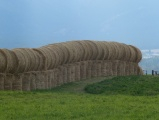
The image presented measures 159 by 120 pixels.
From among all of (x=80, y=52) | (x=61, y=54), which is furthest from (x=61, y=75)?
(x=80, y=52)

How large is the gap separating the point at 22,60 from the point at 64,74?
6.14 m

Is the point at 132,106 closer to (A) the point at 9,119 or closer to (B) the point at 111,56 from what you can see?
(A) the point at 9,119

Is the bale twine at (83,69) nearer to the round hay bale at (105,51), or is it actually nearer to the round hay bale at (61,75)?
the round hay bale at (105,51)

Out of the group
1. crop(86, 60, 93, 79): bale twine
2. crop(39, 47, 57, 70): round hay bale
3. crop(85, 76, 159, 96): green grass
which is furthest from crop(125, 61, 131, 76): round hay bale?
crop(39, 47, 57, 70): round hay bale

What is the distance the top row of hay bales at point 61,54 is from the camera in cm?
2528

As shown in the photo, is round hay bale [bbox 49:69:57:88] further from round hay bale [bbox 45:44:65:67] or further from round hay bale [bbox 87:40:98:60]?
round hay bale [bbox 87:40:98:60]

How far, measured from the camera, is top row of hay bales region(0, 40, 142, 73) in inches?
995

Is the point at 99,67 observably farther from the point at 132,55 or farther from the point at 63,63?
the point at 132,55

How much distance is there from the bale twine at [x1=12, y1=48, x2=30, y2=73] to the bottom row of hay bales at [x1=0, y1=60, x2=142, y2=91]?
35 centimetres

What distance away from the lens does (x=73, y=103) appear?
17.5 meters

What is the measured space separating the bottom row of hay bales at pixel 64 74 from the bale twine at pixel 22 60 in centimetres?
35

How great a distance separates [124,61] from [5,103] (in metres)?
23.1

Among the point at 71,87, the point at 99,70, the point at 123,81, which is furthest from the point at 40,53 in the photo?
the point at 99,70

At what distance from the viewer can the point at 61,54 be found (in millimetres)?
31109
